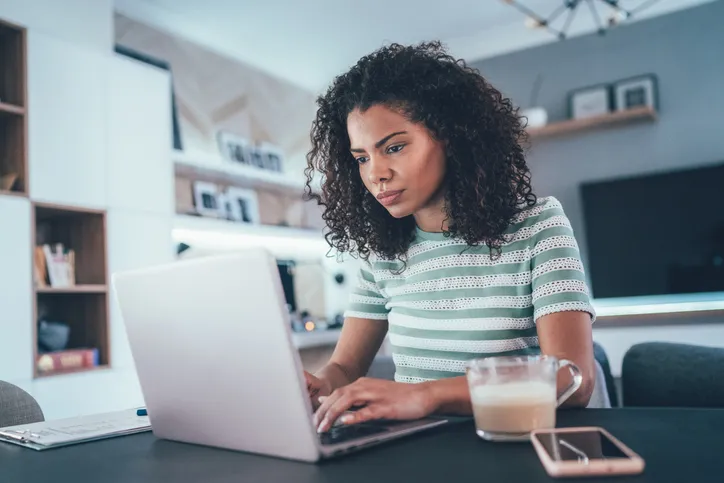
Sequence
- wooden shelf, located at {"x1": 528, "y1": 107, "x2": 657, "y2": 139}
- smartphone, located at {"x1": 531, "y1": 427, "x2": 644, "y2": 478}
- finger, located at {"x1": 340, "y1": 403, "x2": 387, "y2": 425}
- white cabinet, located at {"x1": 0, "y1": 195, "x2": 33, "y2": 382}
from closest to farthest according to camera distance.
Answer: smartphone, located at {"x1": 531, "y1": 427, "x2": 644, "y2": 478} < finger, located at {"x1": 340, "y1": 403, "x2": 387, "y2": 425} < white cabinet, located at {"x1": 0, "y1": 195, "x2": 33, "y2": 382} < wooden shelf, located at {"x1": 528, "y1": 107, "x2": 657, "y2": 139}

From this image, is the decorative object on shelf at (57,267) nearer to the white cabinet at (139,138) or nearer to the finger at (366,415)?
the white cabinet at (139,138)

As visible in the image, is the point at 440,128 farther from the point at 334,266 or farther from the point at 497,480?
the point at 334,266

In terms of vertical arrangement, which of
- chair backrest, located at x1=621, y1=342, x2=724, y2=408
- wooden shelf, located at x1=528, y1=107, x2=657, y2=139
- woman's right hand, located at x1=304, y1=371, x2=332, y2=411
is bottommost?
chair backrest, located at x1=621, y1=342, x2=724, y2=408

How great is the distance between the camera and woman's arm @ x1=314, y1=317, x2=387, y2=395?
1.26 meters

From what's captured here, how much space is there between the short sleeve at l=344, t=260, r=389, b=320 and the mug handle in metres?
0.60

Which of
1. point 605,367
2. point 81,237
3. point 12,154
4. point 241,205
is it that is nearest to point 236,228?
point 241,205

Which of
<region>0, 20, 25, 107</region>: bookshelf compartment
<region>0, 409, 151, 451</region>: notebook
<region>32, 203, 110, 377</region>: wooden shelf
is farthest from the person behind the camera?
<region>32, 203, 110, 377</region>: wooden shelf

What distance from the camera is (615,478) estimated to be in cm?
58

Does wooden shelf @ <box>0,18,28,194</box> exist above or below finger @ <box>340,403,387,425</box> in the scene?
above

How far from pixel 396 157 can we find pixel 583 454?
72cm

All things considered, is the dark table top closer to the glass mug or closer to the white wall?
the glass mug

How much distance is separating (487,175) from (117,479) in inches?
33.1

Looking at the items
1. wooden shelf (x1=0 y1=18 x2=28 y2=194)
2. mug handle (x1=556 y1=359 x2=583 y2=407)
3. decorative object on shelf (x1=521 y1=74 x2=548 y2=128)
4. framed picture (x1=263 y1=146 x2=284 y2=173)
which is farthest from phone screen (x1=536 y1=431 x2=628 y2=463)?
framed picture (x1=263 y1=146 x2=284 y2=173)

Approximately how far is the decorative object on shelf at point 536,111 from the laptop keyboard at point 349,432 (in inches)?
143
